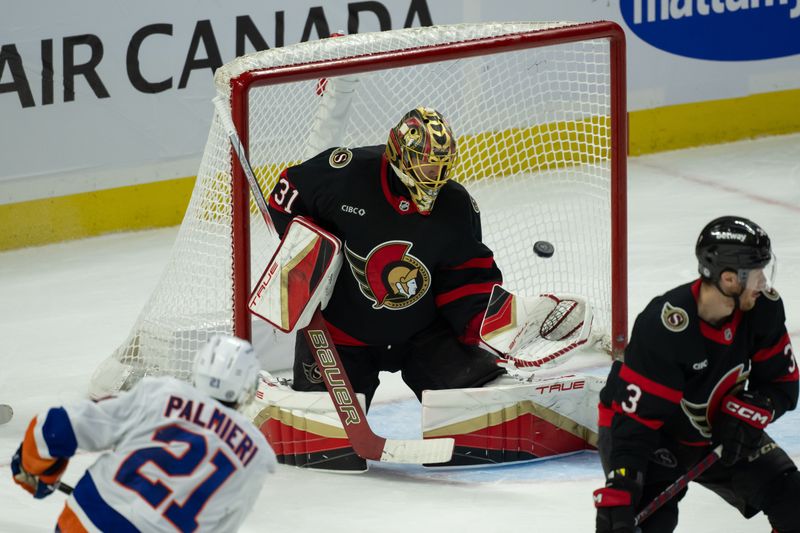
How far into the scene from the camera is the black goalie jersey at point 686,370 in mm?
3023

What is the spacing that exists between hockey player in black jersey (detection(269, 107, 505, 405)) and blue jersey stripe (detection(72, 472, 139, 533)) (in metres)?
1.46

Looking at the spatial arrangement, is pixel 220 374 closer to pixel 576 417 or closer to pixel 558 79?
pixel 576 417

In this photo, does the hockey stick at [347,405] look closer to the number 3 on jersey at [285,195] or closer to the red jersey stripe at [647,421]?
the number 3 on jersey at [285,195]

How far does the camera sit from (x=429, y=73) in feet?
18.7

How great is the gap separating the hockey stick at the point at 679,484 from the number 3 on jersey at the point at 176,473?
92 cm

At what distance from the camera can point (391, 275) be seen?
4098 mm

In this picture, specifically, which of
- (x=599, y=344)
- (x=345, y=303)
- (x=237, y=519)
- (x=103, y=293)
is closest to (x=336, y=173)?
(x=345, y=303)

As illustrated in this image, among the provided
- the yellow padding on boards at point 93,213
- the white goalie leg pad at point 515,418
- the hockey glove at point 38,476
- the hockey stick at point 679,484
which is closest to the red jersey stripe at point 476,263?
the white goalie leg pad at point 515,418

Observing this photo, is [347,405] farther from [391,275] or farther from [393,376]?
[393,376]

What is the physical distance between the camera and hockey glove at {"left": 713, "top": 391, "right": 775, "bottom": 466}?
3.08m

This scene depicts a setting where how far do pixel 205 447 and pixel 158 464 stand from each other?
0.08 meters

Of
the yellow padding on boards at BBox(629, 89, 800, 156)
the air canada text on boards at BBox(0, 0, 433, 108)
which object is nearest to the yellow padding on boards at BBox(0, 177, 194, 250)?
the air canada text on boards at BBox(0, 0, 433, 108)

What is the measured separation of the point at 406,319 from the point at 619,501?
130 cm

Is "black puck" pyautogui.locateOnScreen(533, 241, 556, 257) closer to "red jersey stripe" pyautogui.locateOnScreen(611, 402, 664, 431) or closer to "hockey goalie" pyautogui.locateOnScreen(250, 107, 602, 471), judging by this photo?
"hockey goalie" pyautogui.locateOnScreen(250, 107, 602, 471)
